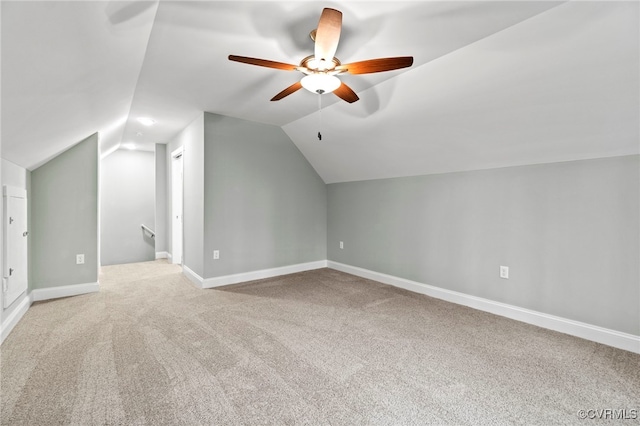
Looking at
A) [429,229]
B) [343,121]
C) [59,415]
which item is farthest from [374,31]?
[59,415]

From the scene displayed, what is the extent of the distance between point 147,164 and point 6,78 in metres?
5.17

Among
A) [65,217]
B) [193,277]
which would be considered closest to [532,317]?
[193,277]

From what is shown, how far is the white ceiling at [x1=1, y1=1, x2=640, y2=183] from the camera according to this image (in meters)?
1.63

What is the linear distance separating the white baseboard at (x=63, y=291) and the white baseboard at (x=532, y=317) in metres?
3.78

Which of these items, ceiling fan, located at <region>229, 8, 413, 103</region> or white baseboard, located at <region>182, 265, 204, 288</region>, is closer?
ceiling fan, located at <region>229, 8, 413, 103</region>

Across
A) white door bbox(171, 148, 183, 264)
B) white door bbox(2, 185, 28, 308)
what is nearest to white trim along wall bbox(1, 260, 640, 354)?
white door bbox(2, 185, 28, 308)

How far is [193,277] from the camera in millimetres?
4098

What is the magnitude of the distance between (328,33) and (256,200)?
2961mm

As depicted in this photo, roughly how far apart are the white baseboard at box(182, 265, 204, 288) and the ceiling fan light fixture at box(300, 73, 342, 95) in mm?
2857

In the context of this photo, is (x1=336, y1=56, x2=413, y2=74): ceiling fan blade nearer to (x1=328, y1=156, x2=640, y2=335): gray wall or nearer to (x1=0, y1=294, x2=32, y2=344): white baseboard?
(x1=328, y1=156, x2=640, y2=335): gray wall

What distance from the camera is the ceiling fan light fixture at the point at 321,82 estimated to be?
2055 millimetres

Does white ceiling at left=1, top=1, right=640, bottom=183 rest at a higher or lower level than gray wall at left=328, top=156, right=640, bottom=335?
higher

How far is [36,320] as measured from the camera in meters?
2.75

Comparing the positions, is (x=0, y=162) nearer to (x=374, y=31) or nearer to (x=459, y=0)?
(x=374, y=31)
